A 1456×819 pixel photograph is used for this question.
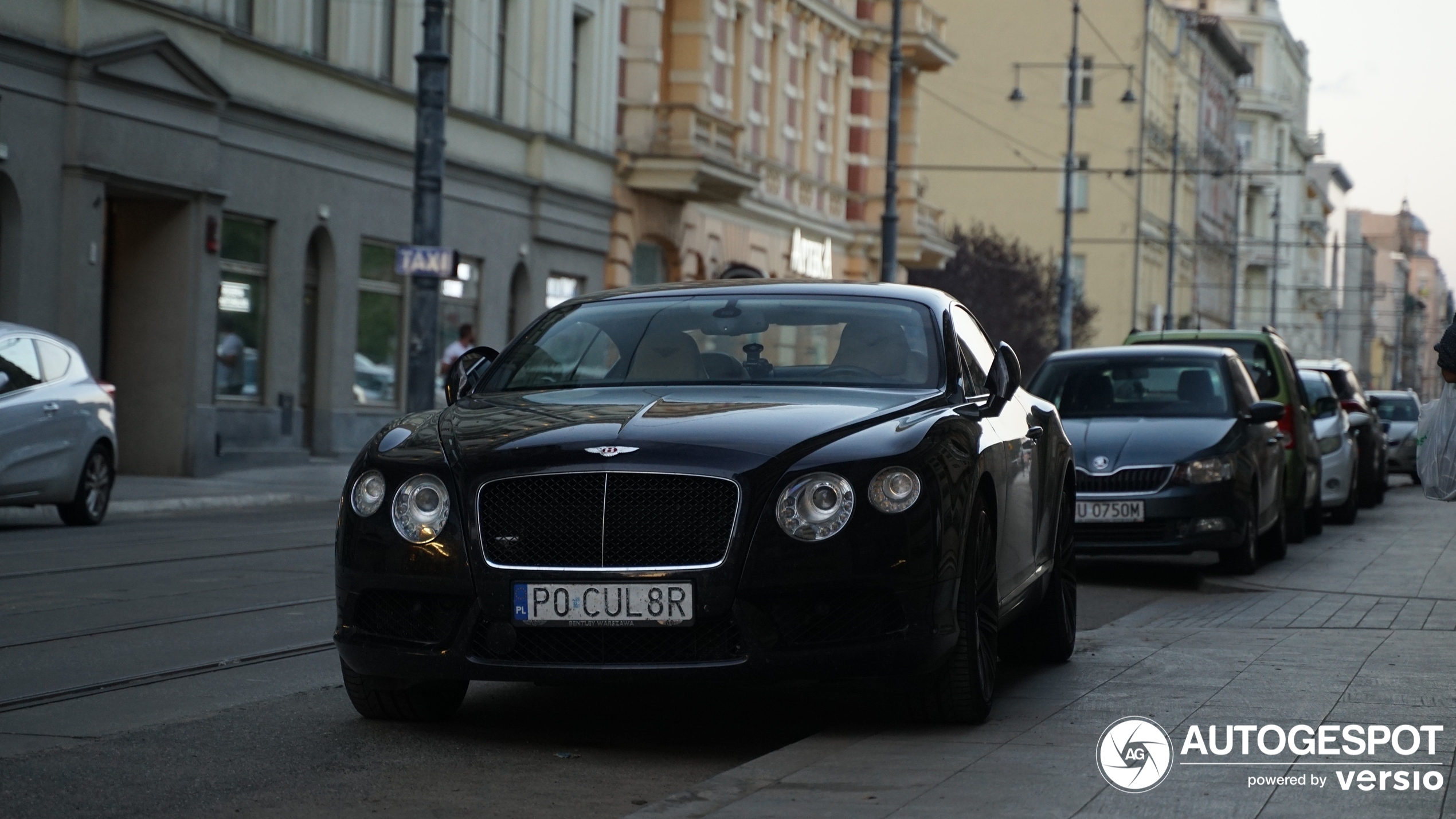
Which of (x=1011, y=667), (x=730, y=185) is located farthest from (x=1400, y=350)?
(x=1011, y=667)

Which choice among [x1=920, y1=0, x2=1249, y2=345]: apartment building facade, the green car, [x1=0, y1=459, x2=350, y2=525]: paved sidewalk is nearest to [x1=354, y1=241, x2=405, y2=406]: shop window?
[x1=0, y1=459, x2=350, y2=525]: paved sidewalk

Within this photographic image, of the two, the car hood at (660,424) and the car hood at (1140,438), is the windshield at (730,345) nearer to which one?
the car hood at (660,424)

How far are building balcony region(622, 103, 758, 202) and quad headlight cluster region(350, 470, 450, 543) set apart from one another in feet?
102

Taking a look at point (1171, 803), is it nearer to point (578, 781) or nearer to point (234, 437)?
point (578, 781)

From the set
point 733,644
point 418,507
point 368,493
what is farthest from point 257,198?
point 733,644

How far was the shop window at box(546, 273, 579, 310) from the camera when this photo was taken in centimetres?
3575

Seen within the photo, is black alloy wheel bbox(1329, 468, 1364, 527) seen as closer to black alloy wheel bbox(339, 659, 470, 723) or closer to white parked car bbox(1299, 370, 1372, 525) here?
white parked car bbox(1299, 370, 1372, 525)

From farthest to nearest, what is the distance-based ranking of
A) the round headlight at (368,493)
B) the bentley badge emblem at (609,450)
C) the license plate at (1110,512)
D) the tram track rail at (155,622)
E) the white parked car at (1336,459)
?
the white parked car at (1336,459) < the license plate at (1110,512) < the tram track rail at (155,622) < the round headlight at (368,493) < the bentley badge emblem at (609,450)

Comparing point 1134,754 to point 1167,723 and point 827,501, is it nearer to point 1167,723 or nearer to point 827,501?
point 1167,723

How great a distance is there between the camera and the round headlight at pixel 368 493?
6.81 m

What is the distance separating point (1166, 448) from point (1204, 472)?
285mm

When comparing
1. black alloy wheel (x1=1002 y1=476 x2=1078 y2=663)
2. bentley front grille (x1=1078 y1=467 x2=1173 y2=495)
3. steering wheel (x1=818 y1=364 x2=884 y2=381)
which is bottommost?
black alloy wheel (x1=1002 y1=476 x2=1078 y2=663)

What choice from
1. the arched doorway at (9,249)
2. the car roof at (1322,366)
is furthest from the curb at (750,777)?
the car roof at (1322,366)

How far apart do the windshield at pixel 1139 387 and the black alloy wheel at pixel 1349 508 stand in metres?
8.16
